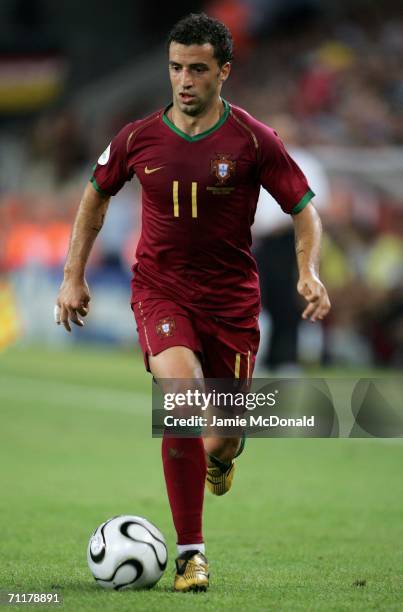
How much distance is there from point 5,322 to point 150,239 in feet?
46.1

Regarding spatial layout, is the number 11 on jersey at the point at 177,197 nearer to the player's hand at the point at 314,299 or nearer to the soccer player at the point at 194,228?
the soccer player at the point at 194,228

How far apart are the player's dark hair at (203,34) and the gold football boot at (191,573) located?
199 centimetres

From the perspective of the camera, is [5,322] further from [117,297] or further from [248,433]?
[248,433]

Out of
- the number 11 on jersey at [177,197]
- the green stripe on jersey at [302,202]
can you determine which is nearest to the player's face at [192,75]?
the number 11 on jersey at [177,197]

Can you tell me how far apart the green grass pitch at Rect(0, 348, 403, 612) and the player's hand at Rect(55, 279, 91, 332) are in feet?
3.50

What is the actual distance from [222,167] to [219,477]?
1481 millimetres

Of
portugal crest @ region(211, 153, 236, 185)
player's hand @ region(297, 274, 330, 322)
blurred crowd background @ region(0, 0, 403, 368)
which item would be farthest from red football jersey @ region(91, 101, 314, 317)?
blurred crowd background @ region(0, 0, 403, 368)

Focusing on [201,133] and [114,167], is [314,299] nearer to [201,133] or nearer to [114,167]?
[201,133]

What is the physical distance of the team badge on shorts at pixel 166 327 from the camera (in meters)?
5.39

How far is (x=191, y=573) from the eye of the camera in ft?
16.9

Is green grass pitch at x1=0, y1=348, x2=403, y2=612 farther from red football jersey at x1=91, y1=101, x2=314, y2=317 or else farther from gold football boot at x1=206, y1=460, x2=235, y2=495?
red football jersey at x1=91, y1=101, x2=314, y2=317

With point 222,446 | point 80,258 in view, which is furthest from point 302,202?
point 222,446

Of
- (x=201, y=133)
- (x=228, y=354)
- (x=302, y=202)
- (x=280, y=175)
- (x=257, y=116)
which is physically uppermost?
(x=257, y=116)

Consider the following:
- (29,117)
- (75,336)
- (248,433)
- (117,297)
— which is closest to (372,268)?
(117,297)
